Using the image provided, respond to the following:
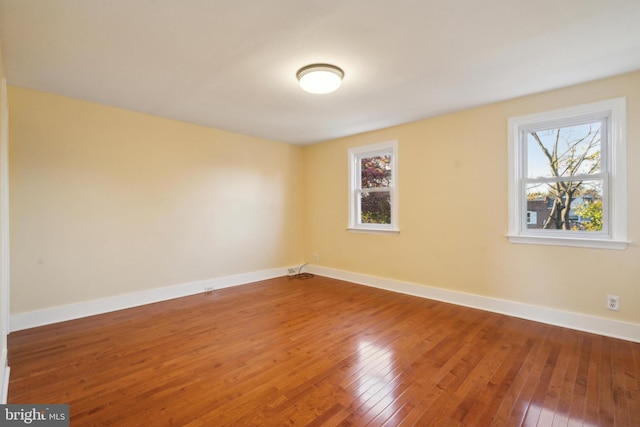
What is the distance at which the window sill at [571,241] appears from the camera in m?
2.71

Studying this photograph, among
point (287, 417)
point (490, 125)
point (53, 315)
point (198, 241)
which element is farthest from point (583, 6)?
point (53, 315)

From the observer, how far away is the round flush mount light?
97.0 inches

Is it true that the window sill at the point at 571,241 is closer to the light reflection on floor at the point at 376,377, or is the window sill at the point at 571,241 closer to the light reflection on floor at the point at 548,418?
the light reflection on floor at the point at 548,418

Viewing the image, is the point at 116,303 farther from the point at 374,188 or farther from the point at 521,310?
the point at 521,310

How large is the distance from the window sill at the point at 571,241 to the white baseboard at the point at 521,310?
70cm

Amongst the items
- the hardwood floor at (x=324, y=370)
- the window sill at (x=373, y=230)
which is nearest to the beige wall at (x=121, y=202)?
the hardwood floor at (x=324, y=370)

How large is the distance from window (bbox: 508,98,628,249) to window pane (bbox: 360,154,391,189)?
1714 mm

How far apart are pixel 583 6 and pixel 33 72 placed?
4344mm

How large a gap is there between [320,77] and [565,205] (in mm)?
2901


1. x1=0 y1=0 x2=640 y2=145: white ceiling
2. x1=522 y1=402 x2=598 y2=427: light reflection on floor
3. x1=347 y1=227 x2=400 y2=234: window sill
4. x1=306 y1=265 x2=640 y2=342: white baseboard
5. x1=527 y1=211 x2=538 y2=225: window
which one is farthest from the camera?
x1=347 y1=227 x2=400 y2=234: window sill

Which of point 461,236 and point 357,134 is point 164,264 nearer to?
point 357,134

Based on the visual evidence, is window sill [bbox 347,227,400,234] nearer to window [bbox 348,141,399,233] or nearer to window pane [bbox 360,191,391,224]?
window [bbox 348,141,399,233]

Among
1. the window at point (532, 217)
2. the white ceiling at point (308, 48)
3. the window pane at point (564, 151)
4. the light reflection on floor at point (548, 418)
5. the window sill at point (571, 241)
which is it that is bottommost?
the light reflection on floor at point (548, 418)

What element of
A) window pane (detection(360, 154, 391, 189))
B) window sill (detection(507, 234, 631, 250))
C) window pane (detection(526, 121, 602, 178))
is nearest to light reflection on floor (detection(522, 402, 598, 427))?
window sill (detection(507, 234, 631, 250))
